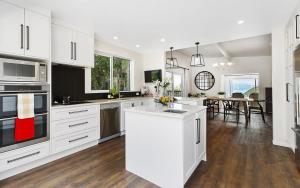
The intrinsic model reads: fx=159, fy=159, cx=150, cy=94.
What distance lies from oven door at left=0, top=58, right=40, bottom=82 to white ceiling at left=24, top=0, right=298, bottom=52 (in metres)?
0.90

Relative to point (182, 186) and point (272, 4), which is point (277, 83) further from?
point (182, 186)

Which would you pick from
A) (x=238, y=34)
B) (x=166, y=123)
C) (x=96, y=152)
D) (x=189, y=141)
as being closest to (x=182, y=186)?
(x=189, y=141)

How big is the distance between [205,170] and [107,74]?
340 cm

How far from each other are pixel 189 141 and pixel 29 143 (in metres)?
2.23

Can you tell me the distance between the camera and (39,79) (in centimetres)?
238

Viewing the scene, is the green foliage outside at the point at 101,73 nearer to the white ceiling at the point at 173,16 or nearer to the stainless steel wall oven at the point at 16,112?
the white ceiling at the point at 173,16

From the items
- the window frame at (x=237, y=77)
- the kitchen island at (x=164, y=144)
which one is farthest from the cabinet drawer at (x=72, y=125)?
the window frame at (x=237, y=77)

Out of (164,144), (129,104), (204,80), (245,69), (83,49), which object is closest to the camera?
(164,144)

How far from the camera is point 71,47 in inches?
120

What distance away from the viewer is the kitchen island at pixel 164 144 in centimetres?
176

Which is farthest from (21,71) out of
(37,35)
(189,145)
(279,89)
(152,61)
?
(279,89)

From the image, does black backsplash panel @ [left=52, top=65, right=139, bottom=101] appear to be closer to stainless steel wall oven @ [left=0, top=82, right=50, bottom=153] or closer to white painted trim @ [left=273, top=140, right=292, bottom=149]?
stainless steel wall oven @ [left=0, top=82, right=50, bottom=153]

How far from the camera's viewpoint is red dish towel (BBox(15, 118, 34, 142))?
2.15m

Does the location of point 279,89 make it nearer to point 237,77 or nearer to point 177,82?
point 177,82
